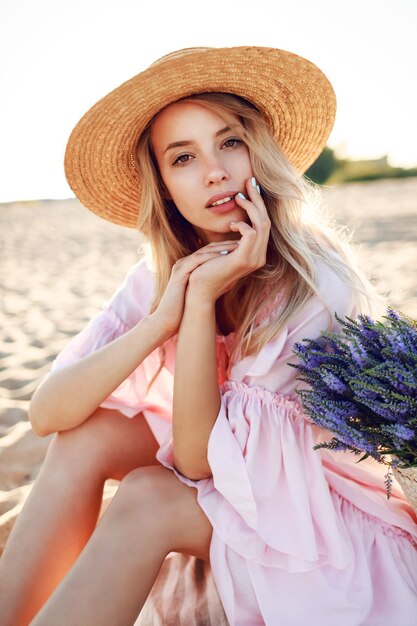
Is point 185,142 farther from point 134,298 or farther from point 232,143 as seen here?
point 134,298

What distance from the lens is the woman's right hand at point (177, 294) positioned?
7.34 feet

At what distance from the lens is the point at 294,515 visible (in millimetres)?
1899

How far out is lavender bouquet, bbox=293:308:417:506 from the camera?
1.51 meters

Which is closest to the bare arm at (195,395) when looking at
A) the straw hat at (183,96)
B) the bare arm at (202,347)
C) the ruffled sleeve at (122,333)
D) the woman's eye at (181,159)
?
the bare arm at (202,347)

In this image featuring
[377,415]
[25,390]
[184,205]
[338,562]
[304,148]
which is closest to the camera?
[377,415]

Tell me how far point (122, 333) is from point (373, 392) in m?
1.45

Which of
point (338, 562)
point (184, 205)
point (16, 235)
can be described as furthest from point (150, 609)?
point (16, 235)

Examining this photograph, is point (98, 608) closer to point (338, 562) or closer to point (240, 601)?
point (240, 601)

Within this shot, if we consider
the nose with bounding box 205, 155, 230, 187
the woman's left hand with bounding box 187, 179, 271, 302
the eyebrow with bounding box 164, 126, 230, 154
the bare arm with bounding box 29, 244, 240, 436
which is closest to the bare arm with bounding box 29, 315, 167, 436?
the bare arm with bounding box 29, 244, 240, 436

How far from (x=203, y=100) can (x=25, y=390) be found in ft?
8.51

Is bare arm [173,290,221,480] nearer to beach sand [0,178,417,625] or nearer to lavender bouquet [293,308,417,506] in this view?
lavender bouquet [293,308,417,506]

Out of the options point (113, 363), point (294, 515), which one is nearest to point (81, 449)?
point (113, 363)

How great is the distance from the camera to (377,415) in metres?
1.64

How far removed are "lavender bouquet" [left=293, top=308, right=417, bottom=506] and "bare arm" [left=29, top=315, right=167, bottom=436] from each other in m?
0.72
